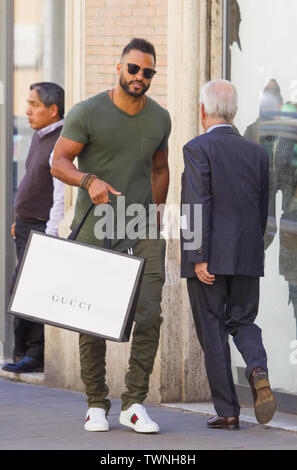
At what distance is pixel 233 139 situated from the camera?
716cm

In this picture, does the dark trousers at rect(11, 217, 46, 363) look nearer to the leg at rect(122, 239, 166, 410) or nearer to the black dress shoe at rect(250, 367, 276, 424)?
the leg at rect(122, 239, 166, 410)

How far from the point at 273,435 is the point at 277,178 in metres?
1.81

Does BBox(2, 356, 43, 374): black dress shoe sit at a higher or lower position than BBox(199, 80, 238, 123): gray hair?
lower

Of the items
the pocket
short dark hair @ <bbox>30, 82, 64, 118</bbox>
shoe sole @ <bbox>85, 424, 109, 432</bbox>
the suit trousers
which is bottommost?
shoe sole @ <bbox>85, 424, 109, 432</bbox>

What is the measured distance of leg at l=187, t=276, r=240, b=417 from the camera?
717cm

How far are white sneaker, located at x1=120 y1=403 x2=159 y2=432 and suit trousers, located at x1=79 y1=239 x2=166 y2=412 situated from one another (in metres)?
0.04

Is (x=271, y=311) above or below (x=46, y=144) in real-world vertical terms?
below

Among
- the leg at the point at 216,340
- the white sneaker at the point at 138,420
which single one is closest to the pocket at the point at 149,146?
the leg at the point at 216,340

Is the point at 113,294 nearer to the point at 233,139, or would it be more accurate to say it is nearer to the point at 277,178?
the point at 233,139

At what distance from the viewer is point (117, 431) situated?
7098mm

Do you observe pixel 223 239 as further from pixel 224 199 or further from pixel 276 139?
pixel 276 139

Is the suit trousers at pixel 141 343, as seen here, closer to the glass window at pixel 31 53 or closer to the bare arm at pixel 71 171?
the bare arm at pixel 71 171

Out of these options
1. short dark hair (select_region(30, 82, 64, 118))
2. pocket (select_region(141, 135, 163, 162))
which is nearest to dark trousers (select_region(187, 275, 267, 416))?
pocket (select_region(141, 135, 163, 162))
